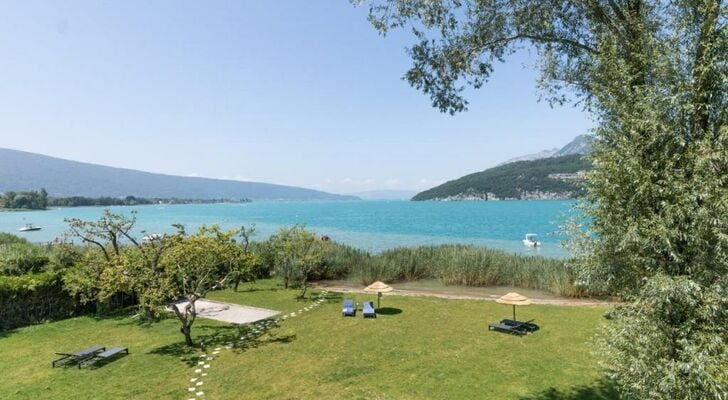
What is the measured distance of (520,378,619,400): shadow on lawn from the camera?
25.0 feet

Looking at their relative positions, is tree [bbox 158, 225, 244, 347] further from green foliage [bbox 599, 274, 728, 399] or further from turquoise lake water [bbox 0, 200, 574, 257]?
green foliage [bbox 599, 274, 728, 399]

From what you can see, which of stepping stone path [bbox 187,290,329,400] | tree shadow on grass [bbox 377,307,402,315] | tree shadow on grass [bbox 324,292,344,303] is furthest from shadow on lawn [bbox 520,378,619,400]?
tree shadow on grass [bbox 324,292,344,303]

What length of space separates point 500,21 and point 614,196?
467 cm

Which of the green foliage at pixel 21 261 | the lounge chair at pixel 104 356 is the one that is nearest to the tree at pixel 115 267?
the lounge chair at pixel 104 356

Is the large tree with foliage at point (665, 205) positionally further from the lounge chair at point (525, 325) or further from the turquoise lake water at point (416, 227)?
the lounge chair at point (525, 325)

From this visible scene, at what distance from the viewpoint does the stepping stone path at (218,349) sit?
27.1 ft

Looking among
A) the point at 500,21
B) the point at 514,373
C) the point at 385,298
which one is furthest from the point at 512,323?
the point at 500,21

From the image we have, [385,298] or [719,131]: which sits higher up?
[719,131]

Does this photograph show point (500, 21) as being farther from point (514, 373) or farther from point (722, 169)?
point (514, 373)

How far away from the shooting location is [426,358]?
9.83 meters

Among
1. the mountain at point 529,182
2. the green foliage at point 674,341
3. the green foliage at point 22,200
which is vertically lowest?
the green foliage at point 674,341

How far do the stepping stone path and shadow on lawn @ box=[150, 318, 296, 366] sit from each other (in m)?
0.06

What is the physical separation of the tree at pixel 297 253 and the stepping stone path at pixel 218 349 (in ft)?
6.32

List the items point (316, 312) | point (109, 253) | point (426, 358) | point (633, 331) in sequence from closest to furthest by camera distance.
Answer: point (633, 331) → point (426, 358) → point (316, 312) → point (109, 253)
